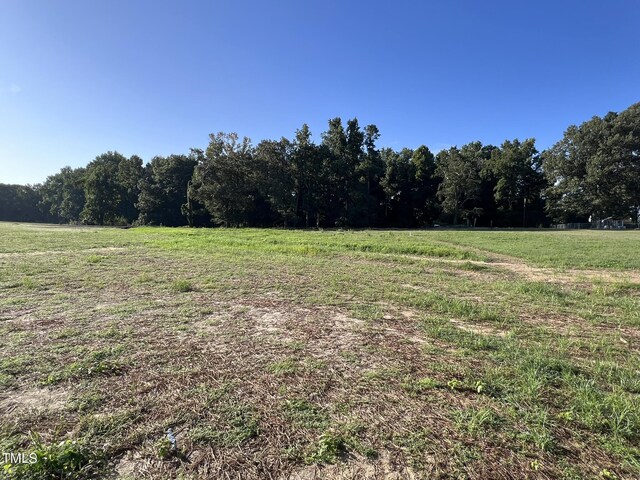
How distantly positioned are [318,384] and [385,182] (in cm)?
5790

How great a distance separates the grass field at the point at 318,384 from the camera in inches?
94.0

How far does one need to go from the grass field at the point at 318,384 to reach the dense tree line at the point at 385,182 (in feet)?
152

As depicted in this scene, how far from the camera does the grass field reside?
7.83 feet

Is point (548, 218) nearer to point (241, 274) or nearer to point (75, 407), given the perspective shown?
point (241, 274)

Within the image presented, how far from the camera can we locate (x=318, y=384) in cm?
346

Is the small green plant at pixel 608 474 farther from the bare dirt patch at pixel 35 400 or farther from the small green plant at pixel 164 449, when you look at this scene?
the bare dirt patch at pixel 35 400

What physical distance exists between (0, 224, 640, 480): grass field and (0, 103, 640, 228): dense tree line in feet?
152

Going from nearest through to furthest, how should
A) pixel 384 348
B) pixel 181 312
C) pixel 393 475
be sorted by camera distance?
pixel 393 475, pixel 384 348, pixel 181 312

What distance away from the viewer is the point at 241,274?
1038 centimetres

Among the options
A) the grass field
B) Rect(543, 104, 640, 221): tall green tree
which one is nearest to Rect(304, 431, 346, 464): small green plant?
the grass field

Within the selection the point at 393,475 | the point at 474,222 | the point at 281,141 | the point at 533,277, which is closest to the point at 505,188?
the point at 474,222

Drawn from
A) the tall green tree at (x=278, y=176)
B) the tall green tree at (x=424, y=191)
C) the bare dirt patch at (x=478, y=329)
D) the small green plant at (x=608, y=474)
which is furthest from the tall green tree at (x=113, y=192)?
the small green plant at (x=608, y=474)

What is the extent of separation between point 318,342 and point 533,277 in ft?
29.9

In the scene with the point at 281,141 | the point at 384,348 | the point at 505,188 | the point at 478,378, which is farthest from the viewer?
the point at 505,188
